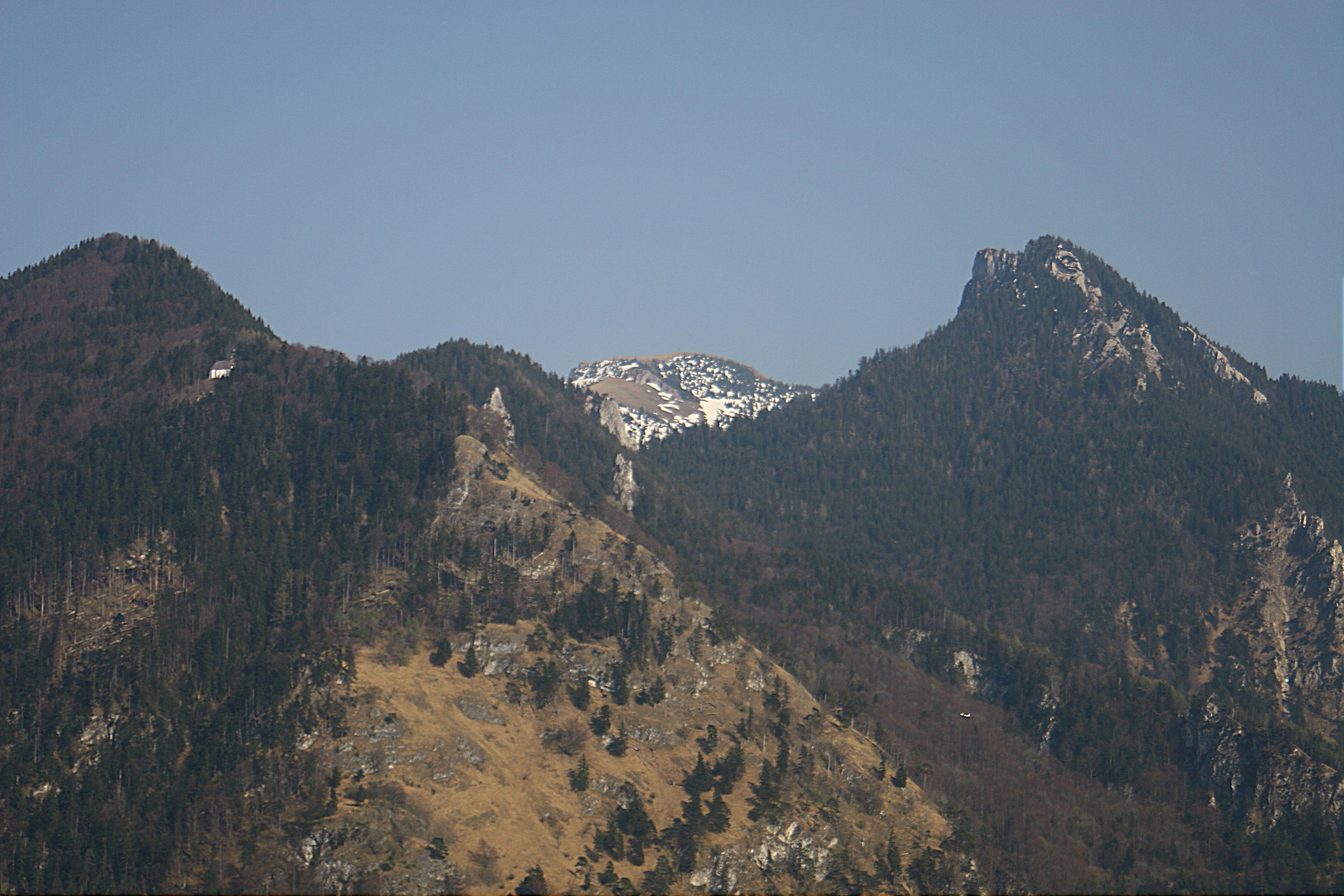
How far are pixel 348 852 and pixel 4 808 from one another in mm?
49530

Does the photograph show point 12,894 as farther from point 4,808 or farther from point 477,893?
point 477,893

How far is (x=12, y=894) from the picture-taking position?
189250mm

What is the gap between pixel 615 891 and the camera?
19838 cm

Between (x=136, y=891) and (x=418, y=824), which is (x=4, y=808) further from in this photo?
(x=418, y=824)

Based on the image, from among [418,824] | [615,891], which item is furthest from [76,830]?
[615,891]

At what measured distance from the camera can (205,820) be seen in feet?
655

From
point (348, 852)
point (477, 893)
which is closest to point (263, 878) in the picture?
point (348, 852)

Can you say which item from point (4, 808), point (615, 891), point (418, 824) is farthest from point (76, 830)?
point (615, 891)

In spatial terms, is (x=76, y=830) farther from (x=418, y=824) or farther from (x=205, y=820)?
(x=418, y=824)

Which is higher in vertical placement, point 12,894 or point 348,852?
point 348,852

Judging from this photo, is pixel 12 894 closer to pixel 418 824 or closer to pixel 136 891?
pixel 136 891

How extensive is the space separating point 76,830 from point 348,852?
3922 centimetres

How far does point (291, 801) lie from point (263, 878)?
1339 centimetres

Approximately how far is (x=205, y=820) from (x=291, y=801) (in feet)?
39.0
